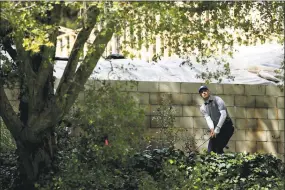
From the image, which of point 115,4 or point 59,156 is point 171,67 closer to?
point 59,156

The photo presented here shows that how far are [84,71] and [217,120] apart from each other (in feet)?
12.5

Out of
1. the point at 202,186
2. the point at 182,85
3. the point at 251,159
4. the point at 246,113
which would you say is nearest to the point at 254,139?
the point at 246,113

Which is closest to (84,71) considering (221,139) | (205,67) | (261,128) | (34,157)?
(34,157)

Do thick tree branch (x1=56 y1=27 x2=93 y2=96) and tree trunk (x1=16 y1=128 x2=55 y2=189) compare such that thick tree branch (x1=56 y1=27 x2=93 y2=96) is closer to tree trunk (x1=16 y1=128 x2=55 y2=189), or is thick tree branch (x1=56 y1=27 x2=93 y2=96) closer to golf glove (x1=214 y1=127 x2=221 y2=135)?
tree trunk (x1=16 y1=128 x2=55 y2=189)

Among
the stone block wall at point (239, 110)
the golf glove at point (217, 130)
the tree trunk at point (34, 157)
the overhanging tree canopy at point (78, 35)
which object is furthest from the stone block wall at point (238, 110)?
the overhanging tree canopy at point (78, 35)

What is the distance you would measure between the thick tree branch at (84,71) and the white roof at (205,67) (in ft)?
12.2

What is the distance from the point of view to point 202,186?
1300cm

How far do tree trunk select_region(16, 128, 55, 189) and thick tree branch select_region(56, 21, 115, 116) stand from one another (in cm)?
73

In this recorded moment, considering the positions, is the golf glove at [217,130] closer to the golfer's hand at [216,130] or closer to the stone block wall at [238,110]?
the golfer's hand at [216,130]

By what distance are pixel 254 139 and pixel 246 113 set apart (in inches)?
20.6

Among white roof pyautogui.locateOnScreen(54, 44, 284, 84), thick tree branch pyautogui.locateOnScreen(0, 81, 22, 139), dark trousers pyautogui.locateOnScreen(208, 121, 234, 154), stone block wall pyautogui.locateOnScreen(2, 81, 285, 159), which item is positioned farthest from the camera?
white roof pyautogui.locateOnScreen(54, 44, 284, 84)

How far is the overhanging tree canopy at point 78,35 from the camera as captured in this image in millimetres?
10758

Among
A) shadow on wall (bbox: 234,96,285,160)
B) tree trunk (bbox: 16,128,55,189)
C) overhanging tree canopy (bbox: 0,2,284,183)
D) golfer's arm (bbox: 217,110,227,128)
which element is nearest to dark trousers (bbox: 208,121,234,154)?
golfer's arm (bbox: 217,110,227,128)

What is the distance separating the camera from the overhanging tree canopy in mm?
10758
